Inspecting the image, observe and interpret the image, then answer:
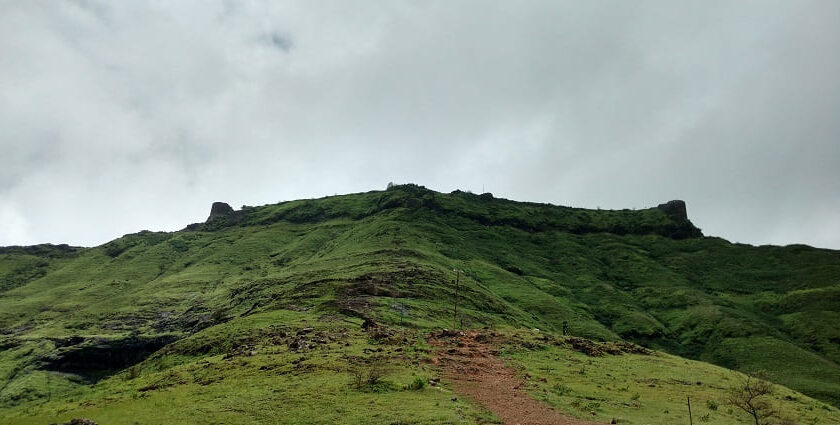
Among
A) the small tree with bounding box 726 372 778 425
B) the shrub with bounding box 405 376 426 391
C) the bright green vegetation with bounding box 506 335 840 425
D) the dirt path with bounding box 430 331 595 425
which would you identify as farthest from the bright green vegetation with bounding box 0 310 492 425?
the small tree with bounding box 726 372 778 425

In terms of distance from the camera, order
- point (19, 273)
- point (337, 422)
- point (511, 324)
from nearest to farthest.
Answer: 1. point (337, 422)
2. point (511, 324)
3. point (19, 273)

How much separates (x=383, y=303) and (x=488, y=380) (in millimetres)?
36574

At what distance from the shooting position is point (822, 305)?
11706cm

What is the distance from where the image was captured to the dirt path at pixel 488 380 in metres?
33.6

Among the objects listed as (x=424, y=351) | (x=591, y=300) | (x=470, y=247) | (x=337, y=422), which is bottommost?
(x=337, y=422)

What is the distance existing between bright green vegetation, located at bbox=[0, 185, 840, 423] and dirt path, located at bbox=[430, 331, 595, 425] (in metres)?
3.13

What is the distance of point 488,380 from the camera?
1655 inches

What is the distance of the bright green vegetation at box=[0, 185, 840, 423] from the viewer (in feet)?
136

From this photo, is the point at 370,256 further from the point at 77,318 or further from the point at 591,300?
the point at 77,318

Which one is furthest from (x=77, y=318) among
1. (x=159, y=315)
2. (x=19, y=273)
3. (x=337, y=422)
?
(x=337, y=422)

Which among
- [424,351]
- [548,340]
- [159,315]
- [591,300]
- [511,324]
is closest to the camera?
[424,351]

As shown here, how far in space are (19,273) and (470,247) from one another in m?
164

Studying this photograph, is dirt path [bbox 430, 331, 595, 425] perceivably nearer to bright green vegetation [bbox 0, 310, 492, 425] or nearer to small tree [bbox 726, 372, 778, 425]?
bright green vegetation [bbox 0, 310, 492, 425]

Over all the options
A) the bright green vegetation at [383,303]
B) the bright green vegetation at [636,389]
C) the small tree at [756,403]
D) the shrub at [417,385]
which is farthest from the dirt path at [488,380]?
the small tree at [756,403]
